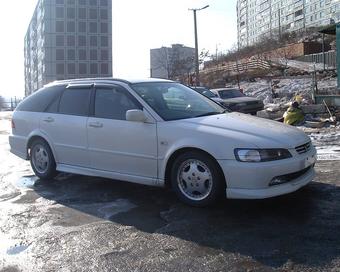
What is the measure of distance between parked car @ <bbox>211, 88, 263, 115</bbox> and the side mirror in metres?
14.0

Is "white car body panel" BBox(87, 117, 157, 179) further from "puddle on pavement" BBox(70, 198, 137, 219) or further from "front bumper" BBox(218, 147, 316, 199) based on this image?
"front bumper" BBox(218, 147, 316, 199)

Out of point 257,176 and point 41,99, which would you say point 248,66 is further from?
point 257,176

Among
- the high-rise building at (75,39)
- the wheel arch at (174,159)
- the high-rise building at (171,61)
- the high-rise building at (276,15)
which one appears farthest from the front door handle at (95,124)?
the high-rise building at (276,15)

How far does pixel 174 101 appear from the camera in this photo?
6.45m

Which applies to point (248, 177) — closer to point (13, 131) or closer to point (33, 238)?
point (33, 238)

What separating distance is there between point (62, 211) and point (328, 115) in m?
12.5

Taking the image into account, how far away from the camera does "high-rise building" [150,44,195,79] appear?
5959 cm

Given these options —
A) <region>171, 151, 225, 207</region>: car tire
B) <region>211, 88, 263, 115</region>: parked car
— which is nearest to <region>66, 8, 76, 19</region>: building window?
<region>211, 88, 263, 115</region>: parked car

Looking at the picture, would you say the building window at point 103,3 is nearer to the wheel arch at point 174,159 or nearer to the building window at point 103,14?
the building window at point 103,14

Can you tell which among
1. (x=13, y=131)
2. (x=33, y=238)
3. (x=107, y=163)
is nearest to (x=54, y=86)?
(x=13, y=131)

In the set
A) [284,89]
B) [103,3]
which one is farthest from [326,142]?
[103,3]

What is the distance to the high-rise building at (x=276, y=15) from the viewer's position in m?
99.1

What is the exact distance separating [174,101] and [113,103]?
2.72 feet

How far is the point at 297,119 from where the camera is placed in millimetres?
14797
